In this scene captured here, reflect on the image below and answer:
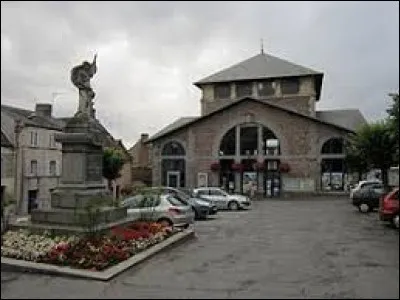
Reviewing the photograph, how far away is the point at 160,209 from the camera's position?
18.6 m

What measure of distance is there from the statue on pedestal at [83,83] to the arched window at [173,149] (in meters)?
37.2

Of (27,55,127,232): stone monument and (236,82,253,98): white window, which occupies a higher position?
(236,82,253,98): white window

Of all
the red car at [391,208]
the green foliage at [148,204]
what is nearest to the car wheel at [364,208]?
the red car at [391,208]

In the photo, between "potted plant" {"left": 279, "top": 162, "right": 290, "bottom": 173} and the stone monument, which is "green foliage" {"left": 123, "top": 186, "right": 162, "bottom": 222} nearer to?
the stone monument

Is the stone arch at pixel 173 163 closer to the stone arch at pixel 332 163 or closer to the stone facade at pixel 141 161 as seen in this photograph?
the stone facade at pixel 141 161

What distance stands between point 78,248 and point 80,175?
3.42 meters

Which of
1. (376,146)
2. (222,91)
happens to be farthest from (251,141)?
(376,146)

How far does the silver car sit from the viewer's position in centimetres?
1825

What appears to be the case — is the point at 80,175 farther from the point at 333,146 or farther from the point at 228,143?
the point at 228,143

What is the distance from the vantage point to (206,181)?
51.2m

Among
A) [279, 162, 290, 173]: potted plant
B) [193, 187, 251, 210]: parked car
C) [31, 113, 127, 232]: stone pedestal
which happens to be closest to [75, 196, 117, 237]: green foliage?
[31, 113, 127, 232]: stone pedestal

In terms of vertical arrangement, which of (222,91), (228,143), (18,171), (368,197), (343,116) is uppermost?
(222,91)

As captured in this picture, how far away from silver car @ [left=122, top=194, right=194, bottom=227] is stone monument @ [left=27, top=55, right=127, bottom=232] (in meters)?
3.10

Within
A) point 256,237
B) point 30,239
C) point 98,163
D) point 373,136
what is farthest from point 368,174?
point 30,239
